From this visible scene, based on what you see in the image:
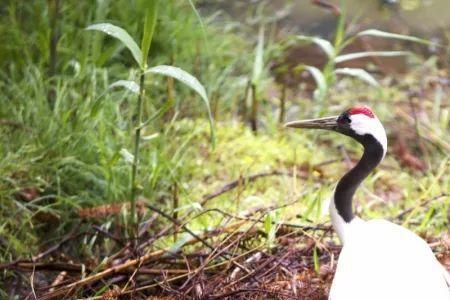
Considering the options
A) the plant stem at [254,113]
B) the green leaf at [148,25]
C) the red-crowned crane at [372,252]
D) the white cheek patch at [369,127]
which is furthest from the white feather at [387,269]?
the plant stem at [254,113]

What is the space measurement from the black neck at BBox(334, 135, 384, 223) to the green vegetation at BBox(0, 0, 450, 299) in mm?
187

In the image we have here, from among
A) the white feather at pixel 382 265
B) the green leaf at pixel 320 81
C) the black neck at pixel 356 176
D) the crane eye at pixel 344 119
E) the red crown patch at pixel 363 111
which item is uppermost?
the red crown patch at pixel 363 111

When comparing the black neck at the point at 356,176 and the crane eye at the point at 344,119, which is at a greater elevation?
the crane eye at the point at 344,119

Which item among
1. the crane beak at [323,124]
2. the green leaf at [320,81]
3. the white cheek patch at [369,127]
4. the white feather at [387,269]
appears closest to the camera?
the white feather at [387,269]

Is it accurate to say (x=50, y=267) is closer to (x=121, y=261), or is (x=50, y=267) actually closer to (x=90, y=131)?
(x=121, y=261)

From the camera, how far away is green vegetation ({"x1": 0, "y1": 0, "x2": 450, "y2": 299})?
294cm

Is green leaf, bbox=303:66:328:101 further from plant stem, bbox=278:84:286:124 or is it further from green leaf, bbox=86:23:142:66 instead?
green leaf, bbox=86:23:142:66

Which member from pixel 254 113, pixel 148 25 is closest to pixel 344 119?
pixel 148 25

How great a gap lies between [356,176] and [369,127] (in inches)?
5.9

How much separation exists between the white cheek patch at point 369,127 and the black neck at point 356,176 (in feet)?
0.05

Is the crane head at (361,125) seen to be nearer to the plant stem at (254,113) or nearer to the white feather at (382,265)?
the white feather at (382,265)

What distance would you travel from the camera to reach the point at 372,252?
7.63ft

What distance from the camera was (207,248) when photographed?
294 centimetres

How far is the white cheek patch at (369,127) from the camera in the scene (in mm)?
2510
